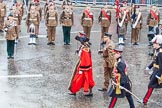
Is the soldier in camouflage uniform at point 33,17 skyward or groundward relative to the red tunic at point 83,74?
skyward

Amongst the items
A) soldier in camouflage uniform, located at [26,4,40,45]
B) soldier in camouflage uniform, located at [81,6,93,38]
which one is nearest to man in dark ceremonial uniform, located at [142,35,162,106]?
soldier in camouflage uniform, located at [81,6,93,38]

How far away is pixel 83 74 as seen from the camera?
13188mm

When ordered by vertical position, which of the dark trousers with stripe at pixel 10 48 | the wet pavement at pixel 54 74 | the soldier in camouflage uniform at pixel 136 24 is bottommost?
the wet pavement at pixel 54 74

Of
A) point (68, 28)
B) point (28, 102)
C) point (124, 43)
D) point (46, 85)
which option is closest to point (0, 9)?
point (68, 28)

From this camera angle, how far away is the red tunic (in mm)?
13109

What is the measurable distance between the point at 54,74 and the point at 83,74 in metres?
2.52

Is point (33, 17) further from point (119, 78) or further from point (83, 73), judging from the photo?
point (119, 78)

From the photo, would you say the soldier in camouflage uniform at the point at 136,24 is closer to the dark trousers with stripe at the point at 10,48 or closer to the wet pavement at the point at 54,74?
the wet pavement at the point at 54,74

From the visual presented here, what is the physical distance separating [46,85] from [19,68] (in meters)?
2.26

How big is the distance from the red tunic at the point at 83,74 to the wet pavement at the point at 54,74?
1.00 feet

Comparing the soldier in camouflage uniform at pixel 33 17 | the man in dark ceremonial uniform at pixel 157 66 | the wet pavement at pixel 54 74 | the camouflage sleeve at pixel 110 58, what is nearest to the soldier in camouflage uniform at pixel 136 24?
the wet pavement at pixel 54 74

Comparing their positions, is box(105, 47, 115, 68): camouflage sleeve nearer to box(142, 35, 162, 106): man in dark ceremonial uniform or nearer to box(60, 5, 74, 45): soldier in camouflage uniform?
box(142, 35, 162, 106): man in dark ceremonial uniform

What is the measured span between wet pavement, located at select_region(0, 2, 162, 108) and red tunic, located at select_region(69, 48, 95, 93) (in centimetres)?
31

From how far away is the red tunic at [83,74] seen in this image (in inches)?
516
